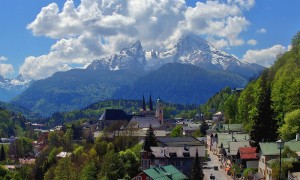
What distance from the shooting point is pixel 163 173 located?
7531 cm

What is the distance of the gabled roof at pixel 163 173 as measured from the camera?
73363mm

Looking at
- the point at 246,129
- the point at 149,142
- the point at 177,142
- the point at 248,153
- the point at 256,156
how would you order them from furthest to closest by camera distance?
1. the point at 246,129
2. the point at 177,142
3. the point at 149,142
4. the point at 248,153
5. the point at 256,156

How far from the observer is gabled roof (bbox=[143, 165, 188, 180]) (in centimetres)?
7336

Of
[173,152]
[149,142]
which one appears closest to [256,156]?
[173,152]

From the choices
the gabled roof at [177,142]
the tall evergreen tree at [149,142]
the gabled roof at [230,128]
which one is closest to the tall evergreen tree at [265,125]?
the tall evergreen tree at [149,142]

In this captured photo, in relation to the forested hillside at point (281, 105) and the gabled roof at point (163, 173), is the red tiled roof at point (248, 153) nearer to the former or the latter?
the forested hillside at point (281, 105)

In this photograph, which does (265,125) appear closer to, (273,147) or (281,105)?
(281,105)

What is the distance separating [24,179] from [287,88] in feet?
232

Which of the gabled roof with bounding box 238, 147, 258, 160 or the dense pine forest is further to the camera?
the dense pine forest

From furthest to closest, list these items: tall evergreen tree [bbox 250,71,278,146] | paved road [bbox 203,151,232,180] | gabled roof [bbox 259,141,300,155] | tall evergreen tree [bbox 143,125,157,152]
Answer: tall evergreen tree [bbox 143,125,157,152] → paved road [bbox 203,151,232,180] → tall evergreen tree [bbox 250,71,278,146] → gabled roof [bbox 259,141,300,155]

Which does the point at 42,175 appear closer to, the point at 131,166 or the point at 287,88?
the point at 131,166

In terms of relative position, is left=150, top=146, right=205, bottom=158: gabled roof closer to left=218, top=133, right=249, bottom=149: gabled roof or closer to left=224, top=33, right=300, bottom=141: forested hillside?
left=218, top=133, right=249, bottom=149: gabled roof

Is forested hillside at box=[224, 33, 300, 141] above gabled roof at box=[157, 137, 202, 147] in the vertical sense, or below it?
above

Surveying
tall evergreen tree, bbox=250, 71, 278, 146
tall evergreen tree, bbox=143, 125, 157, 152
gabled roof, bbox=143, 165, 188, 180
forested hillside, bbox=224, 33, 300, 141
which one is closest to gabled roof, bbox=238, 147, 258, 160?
tall evergreen tree, bbox=250, 71, 278, 146
